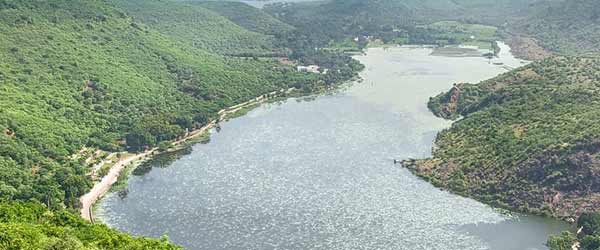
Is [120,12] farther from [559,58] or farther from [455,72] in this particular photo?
[559,58]

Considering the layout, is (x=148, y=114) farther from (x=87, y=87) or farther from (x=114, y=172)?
(x=114, y=172)

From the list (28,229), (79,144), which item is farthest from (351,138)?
(28,229)

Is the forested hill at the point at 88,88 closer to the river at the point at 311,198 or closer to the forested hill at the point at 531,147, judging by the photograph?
the river at the point at 311,198

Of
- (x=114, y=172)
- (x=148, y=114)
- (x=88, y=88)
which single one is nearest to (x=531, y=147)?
(x=114, y=172)

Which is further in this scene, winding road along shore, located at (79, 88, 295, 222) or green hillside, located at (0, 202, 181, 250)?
winding road along shore, located at (79, 88, 295, 222)

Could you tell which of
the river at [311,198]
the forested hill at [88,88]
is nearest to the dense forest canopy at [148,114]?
the forested hill at [88,88]

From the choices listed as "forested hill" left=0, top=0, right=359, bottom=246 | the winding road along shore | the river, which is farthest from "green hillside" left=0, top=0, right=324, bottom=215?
the river

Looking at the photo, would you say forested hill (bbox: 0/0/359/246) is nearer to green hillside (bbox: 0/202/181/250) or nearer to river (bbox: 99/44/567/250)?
green hillside (bbox: 0/202/181/250)
